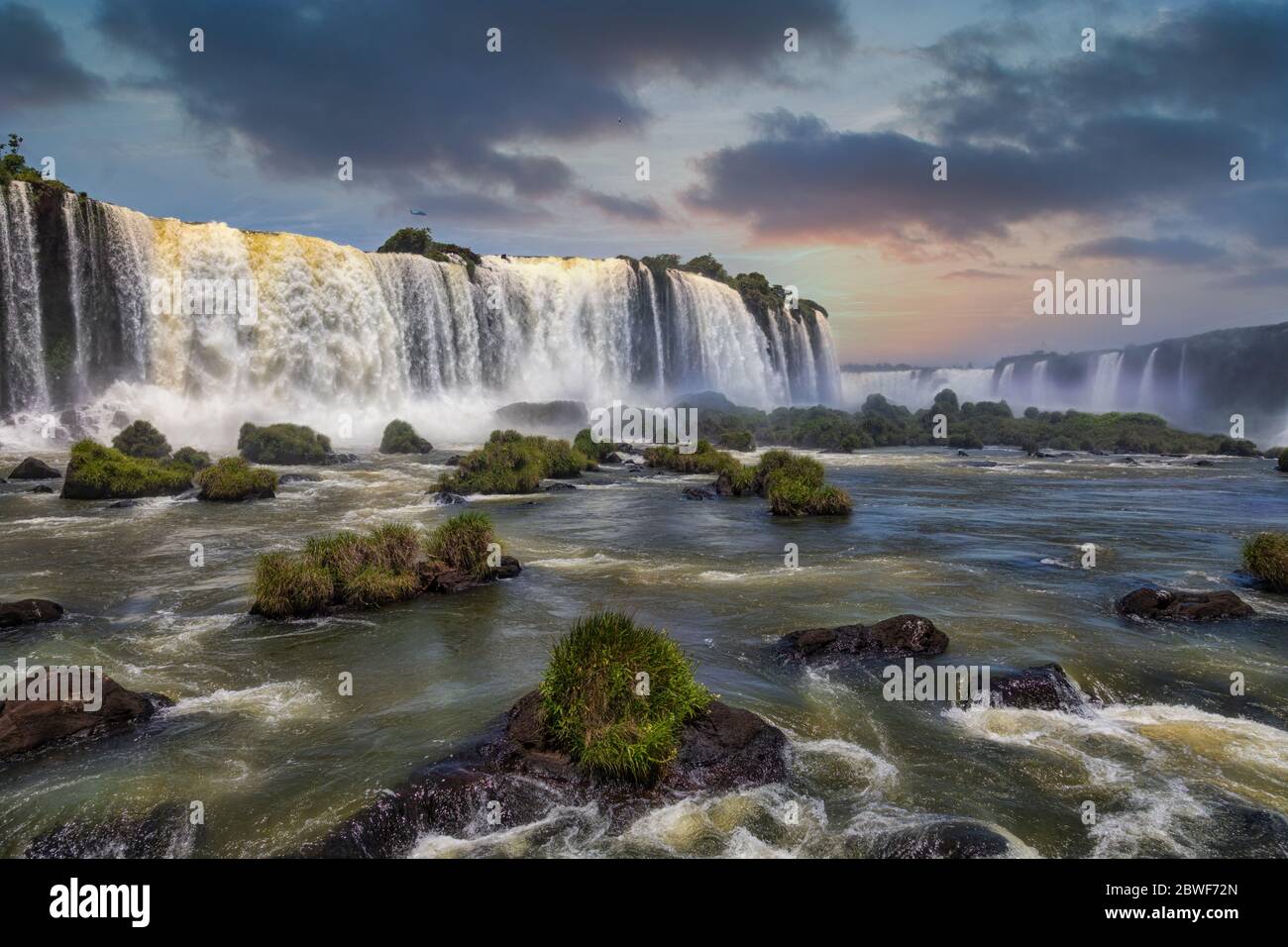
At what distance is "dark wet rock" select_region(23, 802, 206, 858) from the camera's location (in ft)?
23.7

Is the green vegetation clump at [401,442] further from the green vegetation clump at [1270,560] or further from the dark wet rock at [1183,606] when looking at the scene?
the green vegetation clump at [1270,560]

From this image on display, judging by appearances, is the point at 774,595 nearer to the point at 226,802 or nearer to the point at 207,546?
the point at 226,802

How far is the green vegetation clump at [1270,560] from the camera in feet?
54.3

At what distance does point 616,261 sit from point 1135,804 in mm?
73385

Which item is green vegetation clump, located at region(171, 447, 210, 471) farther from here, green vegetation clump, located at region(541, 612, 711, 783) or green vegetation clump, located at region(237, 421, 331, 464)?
green vegetation clump, located at region(541, 612, 711, 783)

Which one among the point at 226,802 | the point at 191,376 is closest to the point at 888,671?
the point at 226,802

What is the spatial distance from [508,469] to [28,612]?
2026cm

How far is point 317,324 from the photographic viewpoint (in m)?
56.4

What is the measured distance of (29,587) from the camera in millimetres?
16859

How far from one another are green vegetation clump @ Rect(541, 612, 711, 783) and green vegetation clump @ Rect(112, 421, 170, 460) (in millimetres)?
36637

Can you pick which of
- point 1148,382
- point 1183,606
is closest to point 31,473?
point 1183,606

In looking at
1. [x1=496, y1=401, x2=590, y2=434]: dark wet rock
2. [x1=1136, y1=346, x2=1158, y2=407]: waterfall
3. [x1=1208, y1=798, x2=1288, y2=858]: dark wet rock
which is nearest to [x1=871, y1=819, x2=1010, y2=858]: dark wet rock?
[x1=1208, y1=798, x2=1288, y2=858]: dark wet rock

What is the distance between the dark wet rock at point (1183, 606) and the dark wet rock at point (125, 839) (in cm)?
1529
